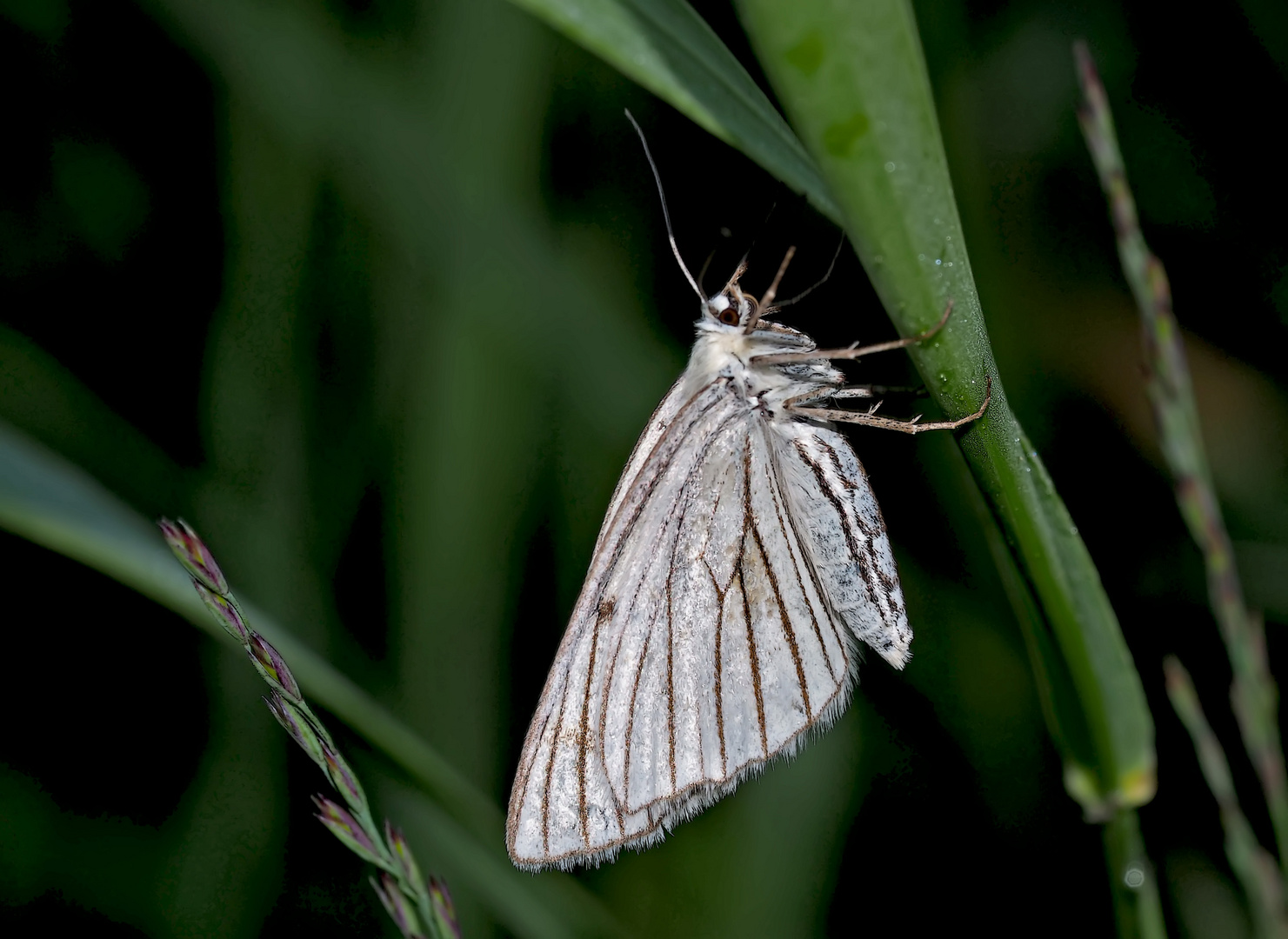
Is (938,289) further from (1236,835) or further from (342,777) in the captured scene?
(342,777)

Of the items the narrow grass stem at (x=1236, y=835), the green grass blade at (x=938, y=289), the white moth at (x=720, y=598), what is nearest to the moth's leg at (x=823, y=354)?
the white moth at (x=720, y=598)

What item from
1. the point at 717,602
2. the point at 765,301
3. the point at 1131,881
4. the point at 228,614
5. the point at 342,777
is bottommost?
the point at 342,777

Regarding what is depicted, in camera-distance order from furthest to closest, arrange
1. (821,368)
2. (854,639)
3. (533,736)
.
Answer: (854,639) < (821,368) < (533,736)

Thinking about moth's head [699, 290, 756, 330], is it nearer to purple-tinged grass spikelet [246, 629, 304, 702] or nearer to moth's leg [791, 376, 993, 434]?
moth's leg [791, 376, 993, 434]

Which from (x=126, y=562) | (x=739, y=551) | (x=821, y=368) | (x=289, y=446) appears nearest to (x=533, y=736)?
(x=739, y=551)

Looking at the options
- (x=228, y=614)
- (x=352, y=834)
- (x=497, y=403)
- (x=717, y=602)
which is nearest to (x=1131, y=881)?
(x=352, y=834)

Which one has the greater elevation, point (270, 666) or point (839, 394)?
point (839, 394)

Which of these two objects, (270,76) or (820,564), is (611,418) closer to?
(820,564)

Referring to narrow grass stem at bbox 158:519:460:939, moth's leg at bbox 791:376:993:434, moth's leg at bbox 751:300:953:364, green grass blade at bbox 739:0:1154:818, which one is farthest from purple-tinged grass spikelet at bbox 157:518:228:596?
moth's leg at bbox 791:376:993:434
